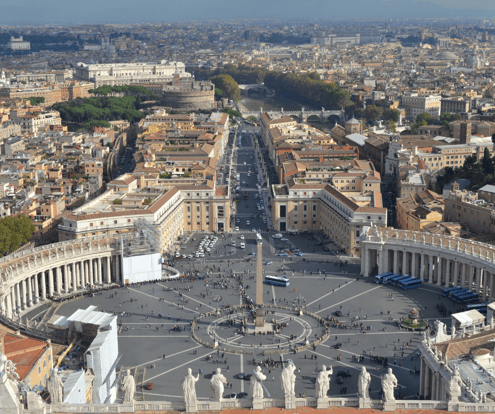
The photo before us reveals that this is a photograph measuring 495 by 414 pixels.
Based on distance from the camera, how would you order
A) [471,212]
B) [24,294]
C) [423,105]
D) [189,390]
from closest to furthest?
[189,390] < [24,294] < [471,212] < [423,105]

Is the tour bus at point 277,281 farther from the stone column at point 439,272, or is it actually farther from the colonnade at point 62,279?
the colonnade at point 62,279

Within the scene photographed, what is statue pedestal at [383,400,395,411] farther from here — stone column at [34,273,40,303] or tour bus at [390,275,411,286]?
stone column at [34,273,40,303]

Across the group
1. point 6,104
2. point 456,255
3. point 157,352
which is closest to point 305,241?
point 456,255

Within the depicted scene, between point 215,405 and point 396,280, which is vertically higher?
point 215,405

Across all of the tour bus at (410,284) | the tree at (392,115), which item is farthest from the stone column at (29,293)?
the tree at (392,115)

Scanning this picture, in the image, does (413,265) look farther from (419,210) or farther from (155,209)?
(155,209)

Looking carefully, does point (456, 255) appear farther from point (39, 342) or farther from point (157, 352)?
point (39, 342)

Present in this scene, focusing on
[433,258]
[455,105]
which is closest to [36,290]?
[433,258]
